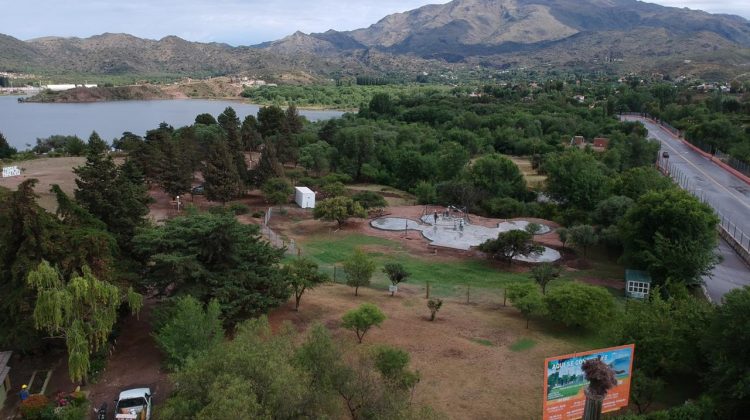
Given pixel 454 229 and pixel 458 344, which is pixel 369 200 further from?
pixel 458 344

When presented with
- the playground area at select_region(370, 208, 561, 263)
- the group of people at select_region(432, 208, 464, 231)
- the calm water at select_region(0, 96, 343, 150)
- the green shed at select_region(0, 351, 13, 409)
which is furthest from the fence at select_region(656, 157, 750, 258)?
the calm water at select_region(0, 96, 343, 150)

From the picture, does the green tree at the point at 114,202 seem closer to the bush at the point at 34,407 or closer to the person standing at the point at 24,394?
the person standing at the point at 24,394

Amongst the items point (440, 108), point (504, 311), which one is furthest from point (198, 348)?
point (440, 108)

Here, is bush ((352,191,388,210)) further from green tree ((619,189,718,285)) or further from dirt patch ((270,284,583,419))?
green tree ((619,189,718,285))

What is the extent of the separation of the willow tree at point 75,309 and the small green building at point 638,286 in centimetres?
2089

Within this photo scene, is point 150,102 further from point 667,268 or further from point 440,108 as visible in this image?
point 667,268

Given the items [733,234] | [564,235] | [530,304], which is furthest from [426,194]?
[530,304]

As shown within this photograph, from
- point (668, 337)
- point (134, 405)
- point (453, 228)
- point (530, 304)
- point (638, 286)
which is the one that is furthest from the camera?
point (453, 228)

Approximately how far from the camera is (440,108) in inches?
3575

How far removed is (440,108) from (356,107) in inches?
1786

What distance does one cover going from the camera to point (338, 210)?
34.8 metres

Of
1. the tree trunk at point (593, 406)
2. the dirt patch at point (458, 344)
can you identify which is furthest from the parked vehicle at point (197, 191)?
the tree trunk at point (593, 406)

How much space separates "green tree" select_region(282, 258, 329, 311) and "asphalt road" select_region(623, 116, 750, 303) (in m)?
17.4

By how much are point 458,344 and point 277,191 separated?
2491 cm
